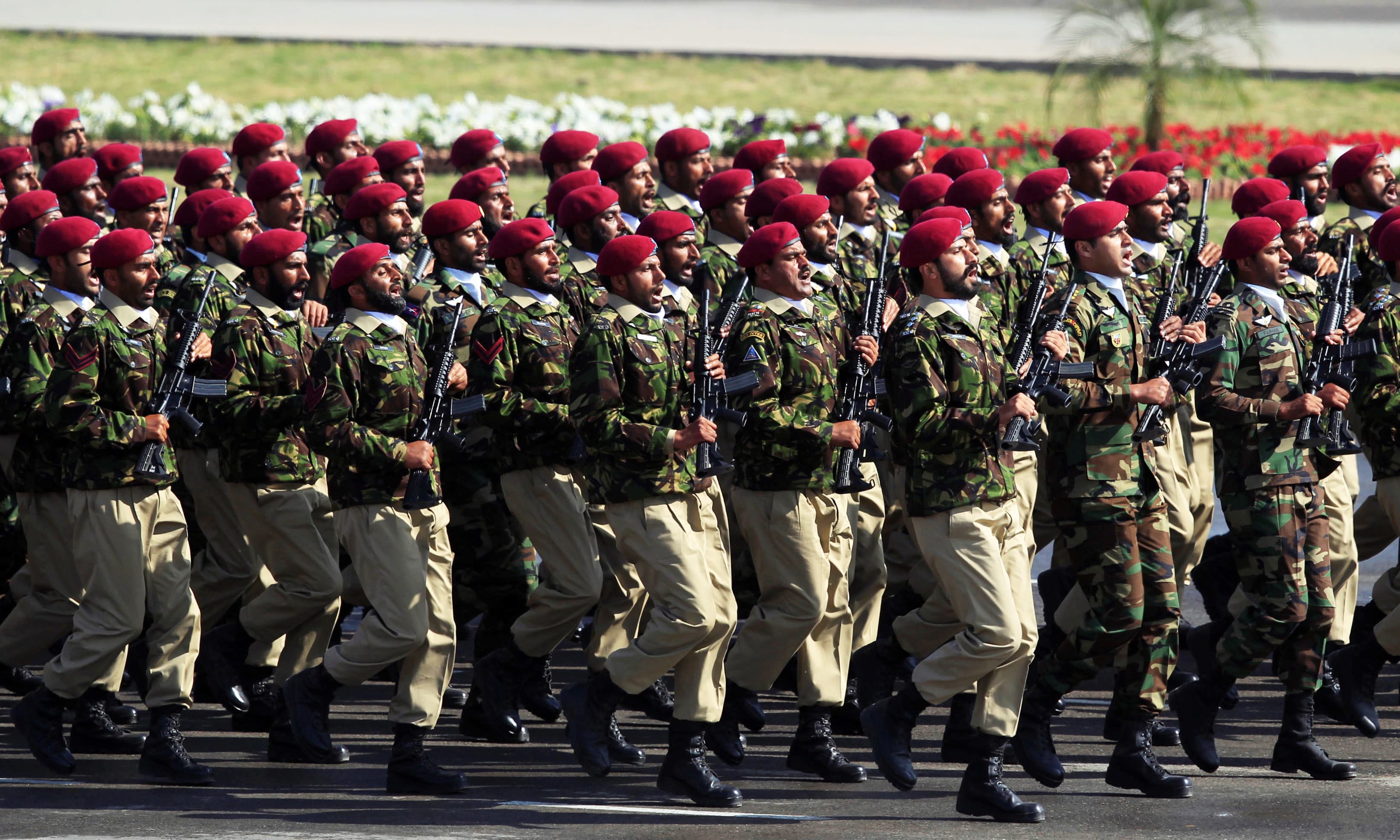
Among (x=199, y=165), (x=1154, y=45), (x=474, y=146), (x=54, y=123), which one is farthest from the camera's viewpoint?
(x=1154, y=45)

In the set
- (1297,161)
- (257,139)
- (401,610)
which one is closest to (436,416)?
(401,610)

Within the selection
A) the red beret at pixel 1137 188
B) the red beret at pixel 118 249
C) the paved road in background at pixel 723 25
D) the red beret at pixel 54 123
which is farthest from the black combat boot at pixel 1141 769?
the paved road in background at pixel 723 25

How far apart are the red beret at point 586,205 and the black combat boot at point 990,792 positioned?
279 cm

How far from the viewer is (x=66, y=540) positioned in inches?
309

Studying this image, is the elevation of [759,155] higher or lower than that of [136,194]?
lower

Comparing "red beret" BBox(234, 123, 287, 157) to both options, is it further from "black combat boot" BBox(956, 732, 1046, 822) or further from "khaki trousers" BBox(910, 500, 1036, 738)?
"black combat boot" BBox(956, 732, 1046, 822)

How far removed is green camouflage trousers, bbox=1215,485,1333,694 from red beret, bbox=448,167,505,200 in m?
3.70

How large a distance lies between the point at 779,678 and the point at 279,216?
3.08 metres

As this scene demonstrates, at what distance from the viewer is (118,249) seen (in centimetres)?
780

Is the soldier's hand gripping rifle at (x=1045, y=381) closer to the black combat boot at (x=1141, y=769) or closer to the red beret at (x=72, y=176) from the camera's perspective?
the black combat boot at (x=1141, y=769)

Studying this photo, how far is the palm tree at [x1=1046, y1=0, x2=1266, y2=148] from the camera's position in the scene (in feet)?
71.1

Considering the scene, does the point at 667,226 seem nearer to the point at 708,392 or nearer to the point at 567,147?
the point at 708,392

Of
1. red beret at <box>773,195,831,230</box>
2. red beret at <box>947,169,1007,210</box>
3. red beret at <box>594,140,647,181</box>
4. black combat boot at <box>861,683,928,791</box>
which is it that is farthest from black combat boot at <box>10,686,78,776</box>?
red beret at <box>947,169,1007,210</box>

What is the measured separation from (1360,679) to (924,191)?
2.87m
